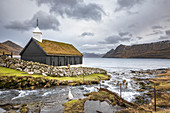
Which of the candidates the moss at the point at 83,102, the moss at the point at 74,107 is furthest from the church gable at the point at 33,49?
the moss at the point at 74,107

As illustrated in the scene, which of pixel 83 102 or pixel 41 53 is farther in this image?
pixel 41 53

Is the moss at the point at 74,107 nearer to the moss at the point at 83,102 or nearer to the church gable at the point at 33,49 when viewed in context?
the moss at the point at 83,102

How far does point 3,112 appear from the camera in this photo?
10500 mm

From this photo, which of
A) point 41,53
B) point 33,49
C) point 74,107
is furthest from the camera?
point 33,49

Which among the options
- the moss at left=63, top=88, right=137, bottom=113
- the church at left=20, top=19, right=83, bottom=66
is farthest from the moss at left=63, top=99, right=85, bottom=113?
the church at left=20, top=19, right=83, bottom=66

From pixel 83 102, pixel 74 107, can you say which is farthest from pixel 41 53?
pixel 74 107

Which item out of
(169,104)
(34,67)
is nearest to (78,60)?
(34,67)

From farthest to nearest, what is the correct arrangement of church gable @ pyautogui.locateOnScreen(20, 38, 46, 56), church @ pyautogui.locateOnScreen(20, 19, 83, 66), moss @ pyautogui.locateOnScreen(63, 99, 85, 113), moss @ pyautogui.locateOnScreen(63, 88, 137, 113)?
church gable @ pyautogui.locateOnScreen(20, 38, 46, 56), church @ pyautogui.locateOnScreen(20, 19, 83, 66), moss @ pyautogui.locateOnScreen(63, 88, 137, 113), moss @ pyautogui.locateOnScreen(63, 99, 85, 113)

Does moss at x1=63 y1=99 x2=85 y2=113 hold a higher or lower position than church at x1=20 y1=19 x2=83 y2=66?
lower

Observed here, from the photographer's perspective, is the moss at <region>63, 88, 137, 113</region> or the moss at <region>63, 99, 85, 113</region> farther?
the moss at <region>63, 88, 137, 113</region>

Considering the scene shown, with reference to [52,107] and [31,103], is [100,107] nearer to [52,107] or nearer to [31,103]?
[52,107]

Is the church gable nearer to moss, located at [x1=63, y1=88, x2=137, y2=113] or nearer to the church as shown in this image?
the church

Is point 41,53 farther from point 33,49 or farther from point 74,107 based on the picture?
point 74,107

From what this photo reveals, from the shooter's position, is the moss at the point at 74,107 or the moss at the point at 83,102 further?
the moss at the point at 83,102
